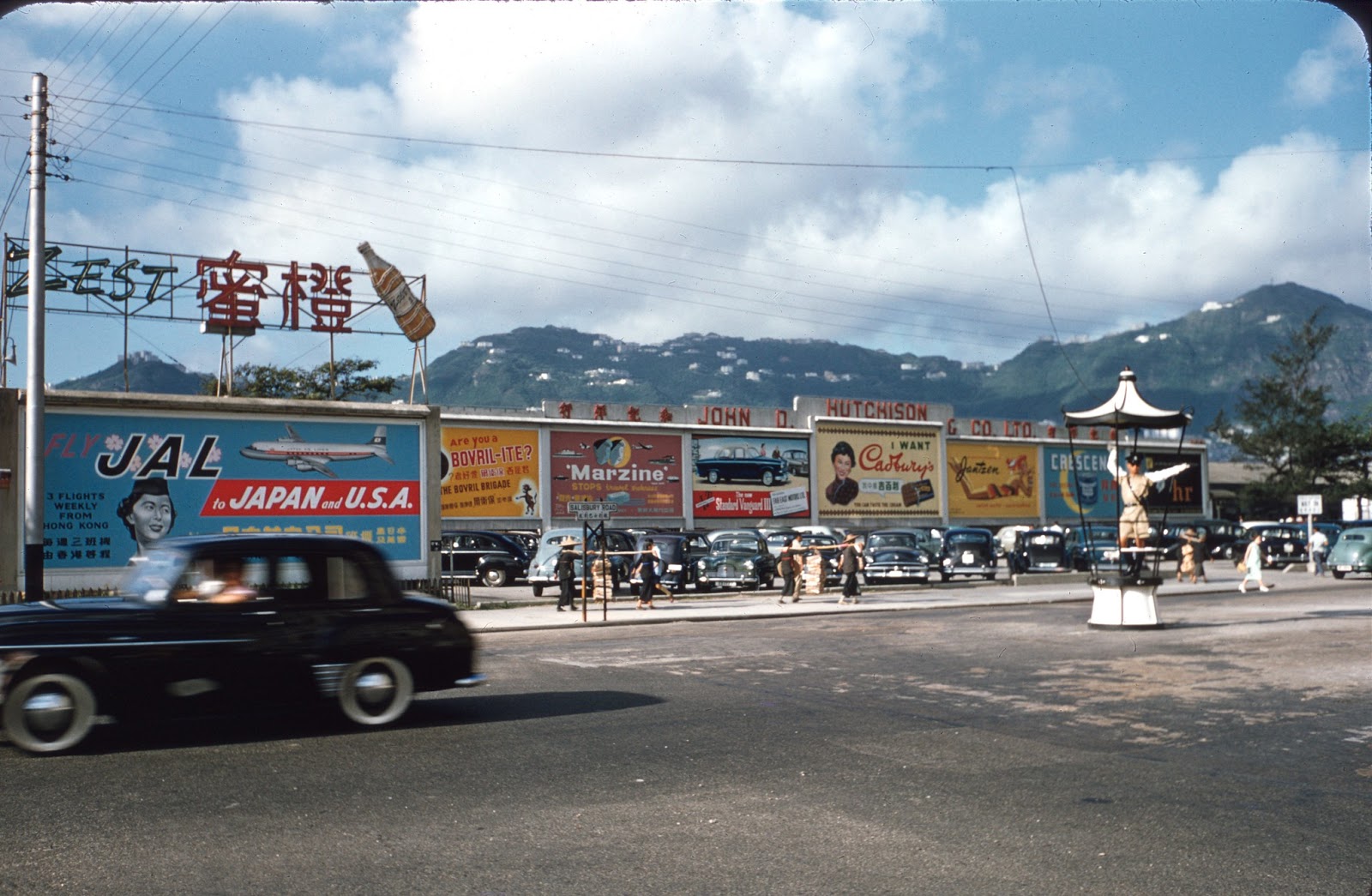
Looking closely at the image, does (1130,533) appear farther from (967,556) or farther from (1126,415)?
(967,556)

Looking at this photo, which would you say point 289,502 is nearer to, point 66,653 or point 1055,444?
point 66,653

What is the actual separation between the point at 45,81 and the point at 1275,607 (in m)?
25.6

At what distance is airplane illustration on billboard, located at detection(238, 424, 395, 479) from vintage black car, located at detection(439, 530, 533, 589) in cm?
757

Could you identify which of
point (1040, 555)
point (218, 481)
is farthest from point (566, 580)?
point (1040, 555)

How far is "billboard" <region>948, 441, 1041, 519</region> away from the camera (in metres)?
64.8

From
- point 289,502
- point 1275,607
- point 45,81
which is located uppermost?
→ point 45,81

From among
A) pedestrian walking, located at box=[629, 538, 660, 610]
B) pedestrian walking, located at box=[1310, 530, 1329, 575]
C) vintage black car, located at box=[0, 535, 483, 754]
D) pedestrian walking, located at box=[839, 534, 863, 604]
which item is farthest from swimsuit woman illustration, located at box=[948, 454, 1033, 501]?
vintage black car, located at box=[0, 535, 483, 754]

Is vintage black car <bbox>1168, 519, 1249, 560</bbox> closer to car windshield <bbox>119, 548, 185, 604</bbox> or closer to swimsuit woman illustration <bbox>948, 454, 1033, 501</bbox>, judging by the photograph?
swimsuit woman illustration <bbox>948, 454, 1033, 501</bbox>

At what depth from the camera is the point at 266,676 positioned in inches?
371

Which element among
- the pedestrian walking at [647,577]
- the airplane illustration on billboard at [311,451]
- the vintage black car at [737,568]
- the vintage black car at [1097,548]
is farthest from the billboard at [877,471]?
the airplane illustration on billboard at [311,451]

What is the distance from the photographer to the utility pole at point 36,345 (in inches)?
826

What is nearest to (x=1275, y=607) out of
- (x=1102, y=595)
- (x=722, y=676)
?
(x=1102, y=595)

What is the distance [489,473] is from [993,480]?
3028 cm

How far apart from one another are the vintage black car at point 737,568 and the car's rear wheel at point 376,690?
79.1 feet
